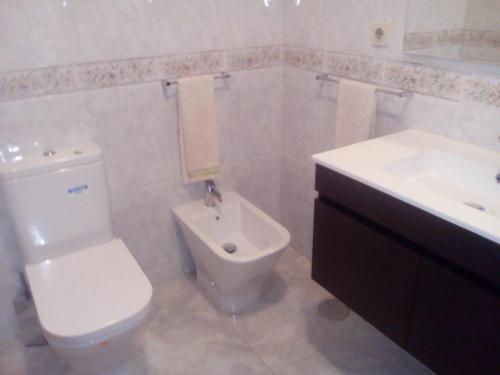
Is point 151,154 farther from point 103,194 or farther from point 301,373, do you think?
point 301,373

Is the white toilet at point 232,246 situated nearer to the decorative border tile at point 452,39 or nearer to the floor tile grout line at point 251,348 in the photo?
the floor tile grout line at point 251,348

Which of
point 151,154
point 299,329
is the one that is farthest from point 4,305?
point 299,329

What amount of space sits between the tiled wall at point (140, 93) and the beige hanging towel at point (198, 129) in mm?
66

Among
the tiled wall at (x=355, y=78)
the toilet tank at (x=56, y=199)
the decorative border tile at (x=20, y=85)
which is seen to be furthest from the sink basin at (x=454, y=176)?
the decorative border tile at (x=20, y=85)

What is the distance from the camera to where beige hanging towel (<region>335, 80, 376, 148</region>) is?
1.66 meters

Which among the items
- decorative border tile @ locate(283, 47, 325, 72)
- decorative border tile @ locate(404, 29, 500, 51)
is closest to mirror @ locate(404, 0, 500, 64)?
decorative border tile @ locate(404, 29, 500, 51)

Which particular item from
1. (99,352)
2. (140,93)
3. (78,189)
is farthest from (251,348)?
(140,93)

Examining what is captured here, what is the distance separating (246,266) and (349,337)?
1.84 ft

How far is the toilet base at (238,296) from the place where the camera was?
6.37 ft

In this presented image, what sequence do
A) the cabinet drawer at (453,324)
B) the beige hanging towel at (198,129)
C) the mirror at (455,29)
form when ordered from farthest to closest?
1. the beige hanging towel at (198,129)
2. the mirror at (455,29)
3. the cabinet drawer at (453,324)

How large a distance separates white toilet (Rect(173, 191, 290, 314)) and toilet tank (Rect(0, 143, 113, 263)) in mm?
426

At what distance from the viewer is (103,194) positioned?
1.70m

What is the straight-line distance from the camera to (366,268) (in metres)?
1.37

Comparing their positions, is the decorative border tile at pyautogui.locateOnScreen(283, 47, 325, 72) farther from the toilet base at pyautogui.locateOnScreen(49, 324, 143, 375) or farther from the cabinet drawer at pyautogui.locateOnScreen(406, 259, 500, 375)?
the toilet base at pyautogui.locateOnScreen(49, 324, 143, 375)
